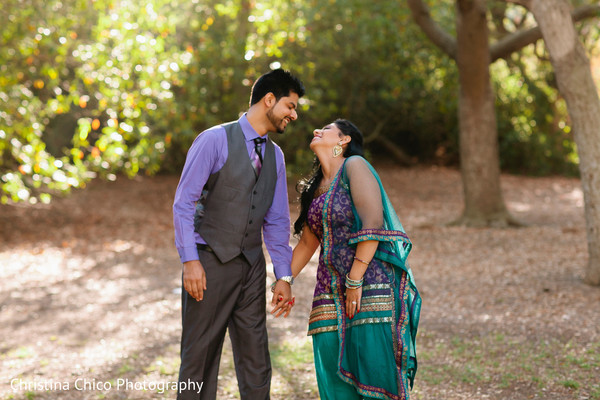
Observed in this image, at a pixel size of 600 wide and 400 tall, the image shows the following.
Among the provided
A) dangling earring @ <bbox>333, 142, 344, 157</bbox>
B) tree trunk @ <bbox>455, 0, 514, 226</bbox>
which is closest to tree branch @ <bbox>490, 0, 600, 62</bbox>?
tree trunk @ <bbox>455, 0, 514, 226</bbox>

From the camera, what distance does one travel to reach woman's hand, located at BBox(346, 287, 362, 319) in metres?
3.29

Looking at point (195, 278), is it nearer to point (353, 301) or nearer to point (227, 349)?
point (353, 301)

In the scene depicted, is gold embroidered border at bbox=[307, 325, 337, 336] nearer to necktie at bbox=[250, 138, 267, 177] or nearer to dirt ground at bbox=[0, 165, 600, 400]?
necktie at bbox=[250, 138, 267, 177]

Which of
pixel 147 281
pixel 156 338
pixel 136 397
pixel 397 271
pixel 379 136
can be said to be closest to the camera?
pixel 397 271

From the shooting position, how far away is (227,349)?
5.61m

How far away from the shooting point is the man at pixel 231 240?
3.33 m

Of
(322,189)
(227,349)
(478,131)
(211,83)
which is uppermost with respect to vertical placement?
(211,83)

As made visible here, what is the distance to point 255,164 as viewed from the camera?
3475 millimetres

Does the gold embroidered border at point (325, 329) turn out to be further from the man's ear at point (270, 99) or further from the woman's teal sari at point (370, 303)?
the man's ear at point (270, 99)

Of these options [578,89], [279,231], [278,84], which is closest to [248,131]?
[278,84]

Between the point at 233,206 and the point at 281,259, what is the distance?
431 mm

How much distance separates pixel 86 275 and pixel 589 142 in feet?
21.0

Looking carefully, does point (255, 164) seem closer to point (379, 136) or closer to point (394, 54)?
point (394, 54)

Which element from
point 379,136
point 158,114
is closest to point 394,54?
point 379,136
